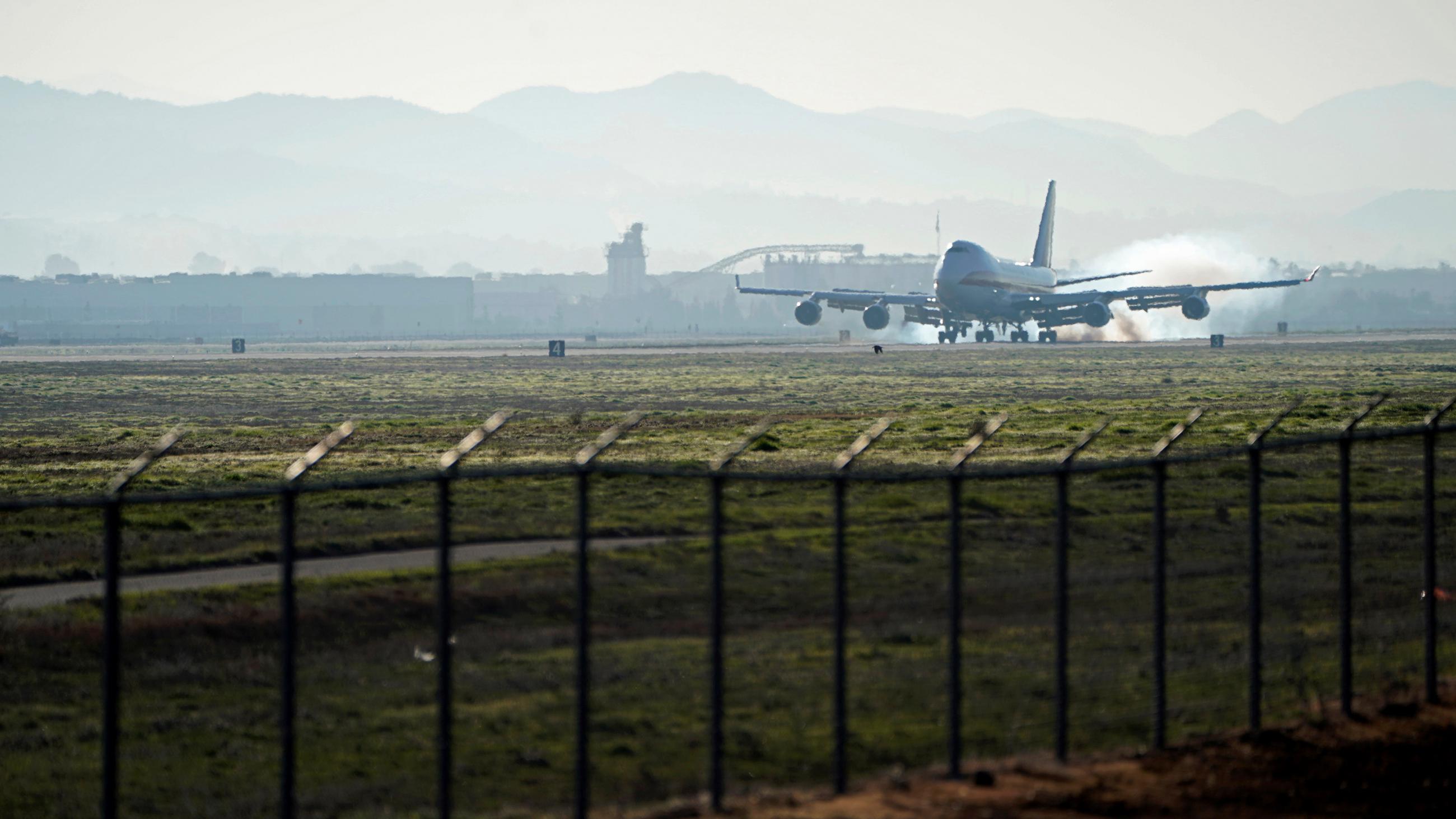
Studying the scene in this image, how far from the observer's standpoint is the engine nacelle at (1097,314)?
362ft

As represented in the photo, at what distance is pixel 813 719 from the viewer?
1459 cm

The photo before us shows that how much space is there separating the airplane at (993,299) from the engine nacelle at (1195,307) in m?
0.05

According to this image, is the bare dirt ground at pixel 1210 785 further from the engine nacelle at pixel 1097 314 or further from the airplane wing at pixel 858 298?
the engine nacelle at pixel 1097 314

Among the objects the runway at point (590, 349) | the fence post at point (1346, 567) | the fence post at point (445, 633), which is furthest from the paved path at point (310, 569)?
the runway at point (590, 349)

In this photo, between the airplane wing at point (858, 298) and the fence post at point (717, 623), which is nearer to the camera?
the fence post at point (717, 623)

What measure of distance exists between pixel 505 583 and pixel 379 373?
81852 mm

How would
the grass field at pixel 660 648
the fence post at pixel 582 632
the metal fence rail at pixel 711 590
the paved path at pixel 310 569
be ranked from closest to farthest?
the metal fence rail at pixel 711 590, the fence post at pixel 582 632, the grass field at pixel 660 648, the paved path at pixel 310 569

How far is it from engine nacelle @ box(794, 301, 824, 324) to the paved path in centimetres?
8654

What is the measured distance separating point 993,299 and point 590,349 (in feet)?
120

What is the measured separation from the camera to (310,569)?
19.8 meters

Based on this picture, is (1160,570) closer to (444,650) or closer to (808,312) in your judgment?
(444,650)

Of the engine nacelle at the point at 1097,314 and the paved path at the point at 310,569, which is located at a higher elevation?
the engine nacelle at the point at 1097,314

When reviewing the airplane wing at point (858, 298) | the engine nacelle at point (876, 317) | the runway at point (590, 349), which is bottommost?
the runway at point (590, 349)

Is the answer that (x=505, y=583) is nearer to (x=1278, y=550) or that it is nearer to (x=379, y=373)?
(x=1278, y=550)
